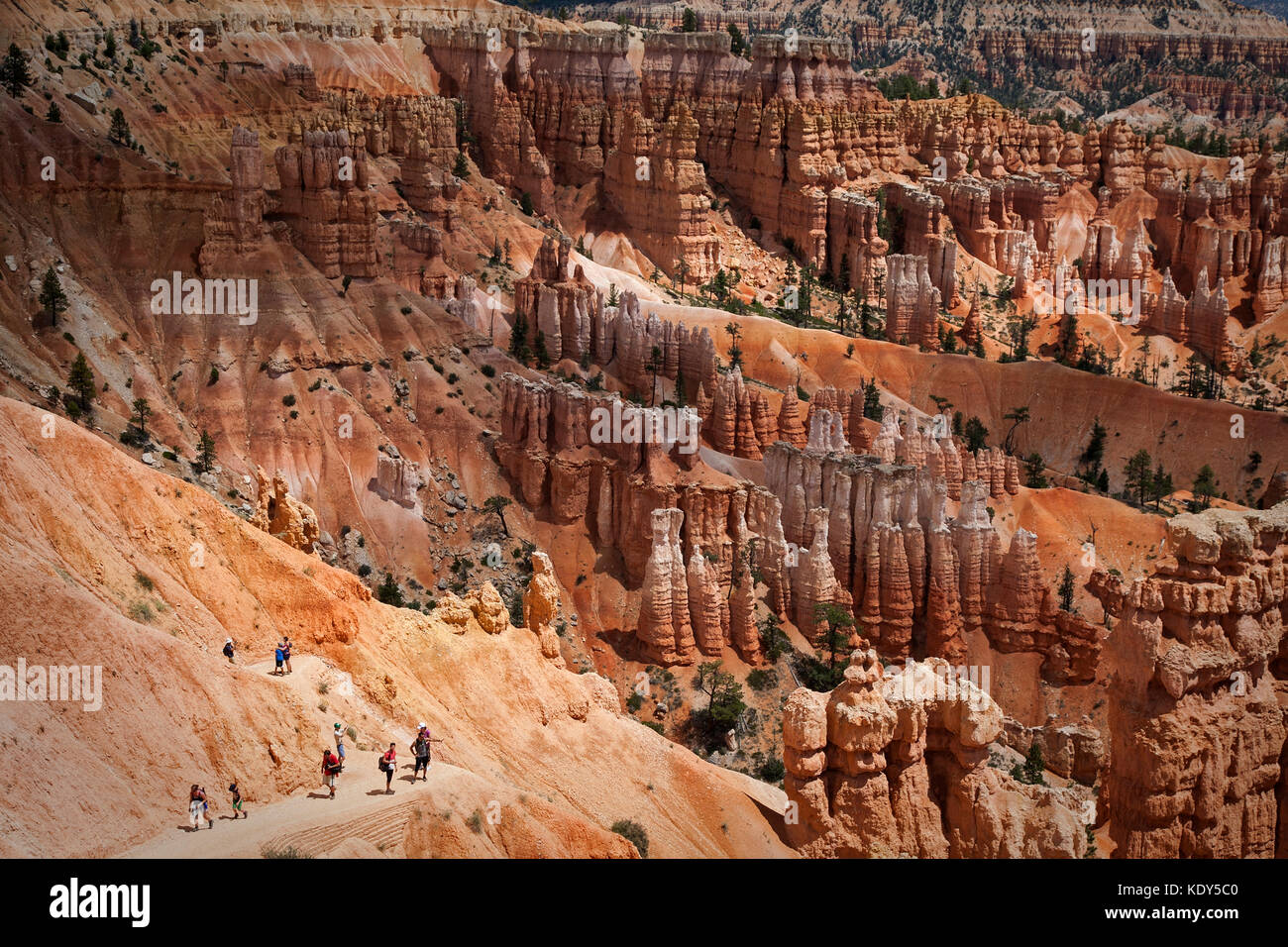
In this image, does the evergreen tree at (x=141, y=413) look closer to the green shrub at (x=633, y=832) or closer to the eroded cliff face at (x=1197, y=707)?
the green shrub at (x=633, y=832)

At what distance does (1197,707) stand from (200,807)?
59.3ft

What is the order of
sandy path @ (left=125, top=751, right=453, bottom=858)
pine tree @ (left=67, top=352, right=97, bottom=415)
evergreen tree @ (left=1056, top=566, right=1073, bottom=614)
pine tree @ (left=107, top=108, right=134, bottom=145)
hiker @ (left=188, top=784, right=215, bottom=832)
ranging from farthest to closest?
1. pine tree @ (left=107, top=108, right=134, bottom=145)
2. evergreen tree @ (left=1056, top=566, right=1073, bottom=614)
3. pine tree @ (left=67, top=352, right=97, bottom=415)
4. hiker @ (left=188, top=784, right=215, bottom=832)
5. sandy path @ (left=125, top=751, right=453, bottom=858)

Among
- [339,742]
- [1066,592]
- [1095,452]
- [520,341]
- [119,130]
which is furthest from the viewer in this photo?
[1095,452]

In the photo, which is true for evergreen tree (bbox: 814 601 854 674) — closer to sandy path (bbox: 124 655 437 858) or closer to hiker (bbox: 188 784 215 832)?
sandy path (bbox: 124 655 437 858)

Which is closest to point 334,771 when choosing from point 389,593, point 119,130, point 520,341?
point 389,593

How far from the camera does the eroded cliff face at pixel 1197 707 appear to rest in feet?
105

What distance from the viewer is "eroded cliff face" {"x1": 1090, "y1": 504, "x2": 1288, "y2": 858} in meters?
32.1

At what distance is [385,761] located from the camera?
95.8 feet

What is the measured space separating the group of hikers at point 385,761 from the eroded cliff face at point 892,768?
8.34 meters

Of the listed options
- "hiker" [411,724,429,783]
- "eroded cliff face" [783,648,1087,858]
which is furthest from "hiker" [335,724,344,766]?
"eroded cliff face" [783,648,1087,858]

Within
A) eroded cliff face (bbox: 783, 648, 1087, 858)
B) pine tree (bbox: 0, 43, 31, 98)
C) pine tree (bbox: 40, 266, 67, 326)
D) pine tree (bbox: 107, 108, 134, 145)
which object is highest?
pine tree (bbox: 0, 43, 31, 98)

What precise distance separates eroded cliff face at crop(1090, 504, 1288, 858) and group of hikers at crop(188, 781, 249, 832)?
16.4 meters

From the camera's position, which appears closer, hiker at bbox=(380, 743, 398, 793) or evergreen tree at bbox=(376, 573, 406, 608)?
hiker at bbox=(380, 743, 398, 793)

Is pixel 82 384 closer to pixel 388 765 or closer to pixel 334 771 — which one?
pixel 334 771
